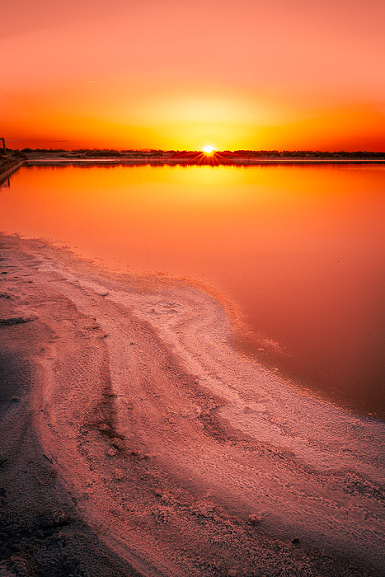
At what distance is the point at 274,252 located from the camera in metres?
10.9

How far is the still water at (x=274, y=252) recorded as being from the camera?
5246 millimetres

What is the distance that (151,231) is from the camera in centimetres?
1338

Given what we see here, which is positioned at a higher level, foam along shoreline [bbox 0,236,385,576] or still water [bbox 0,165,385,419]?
still water [bbox 0,165,385,419]

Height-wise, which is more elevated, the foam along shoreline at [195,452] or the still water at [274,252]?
the still water at [274,252]

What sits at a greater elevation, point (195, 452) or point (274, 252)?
point (274, 252)

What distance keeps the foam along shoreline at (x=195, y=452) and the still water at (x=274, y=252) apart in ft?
2.76

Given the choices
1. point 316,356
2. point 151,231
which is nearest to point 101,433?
point 316,356

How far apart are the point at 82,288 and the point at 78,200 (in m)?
14.8

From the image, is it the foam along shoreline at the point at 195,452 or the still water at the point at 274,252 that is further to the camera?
the still water at the point at 274,252

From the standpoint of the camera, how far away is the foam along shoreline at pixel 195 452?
260cm

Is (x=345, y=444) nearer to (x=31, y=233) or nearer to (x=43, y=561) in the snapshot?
(x=43, y=561)

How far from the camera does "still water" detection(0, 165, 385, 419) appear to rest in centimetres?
525

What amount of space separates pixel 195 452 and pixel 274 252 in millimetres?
8463

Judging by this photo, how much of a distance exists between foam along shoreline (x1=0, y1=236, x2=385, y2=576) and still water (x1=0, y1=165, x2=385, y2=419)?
2.76 ft
